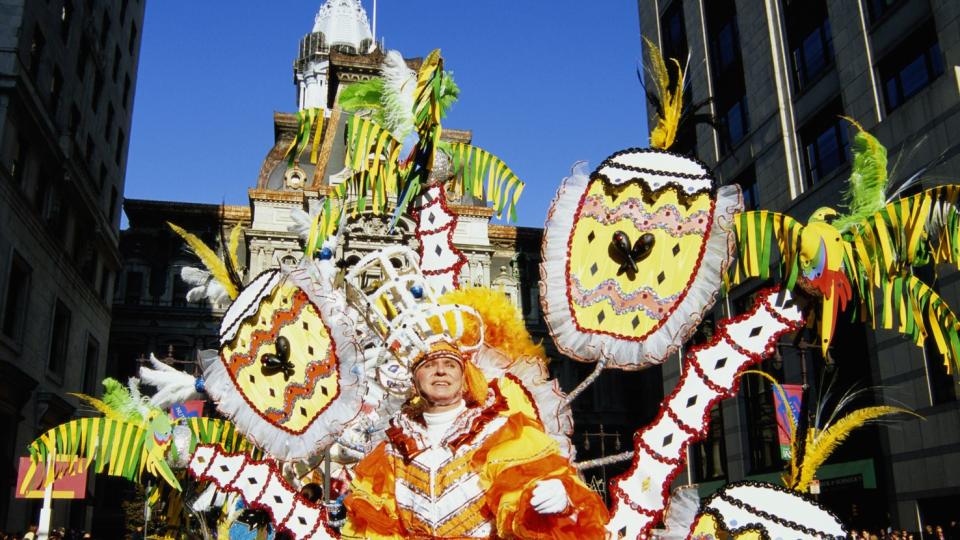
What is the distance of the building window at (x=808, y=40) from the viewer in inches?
741

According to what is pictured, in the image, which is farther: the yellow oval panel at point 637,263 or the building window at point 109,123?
the building window at point 109,123

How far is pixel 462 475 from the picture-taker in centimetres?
430

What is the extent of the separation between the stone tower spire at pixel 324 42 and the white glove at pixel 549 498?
58.0m

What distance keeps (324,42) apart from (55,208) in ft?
136

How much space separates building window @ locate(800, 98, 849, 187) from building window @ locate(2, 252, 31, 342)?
20.2 m

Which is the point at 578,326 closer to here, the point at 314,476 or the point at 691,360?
the point at 691,360

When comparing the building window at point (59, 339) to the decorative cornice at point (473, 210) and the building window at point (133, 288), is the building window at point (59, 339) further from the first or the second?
the decorative cornice at point (473, 210)

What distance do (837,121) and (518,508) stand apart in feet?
56.4

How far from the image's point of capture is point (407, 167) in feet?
24.5

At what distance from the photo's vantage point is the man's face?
4586 mm

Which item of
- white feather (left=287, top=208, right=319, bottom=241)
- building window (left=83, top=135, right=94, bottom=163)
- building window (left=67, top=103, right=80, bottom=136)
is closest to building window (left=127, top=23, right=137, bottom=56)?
building window (left=83, top=135, right=94, bottom=163)

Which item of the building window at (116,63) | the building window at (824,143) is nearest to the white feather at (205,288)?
the building window at (824,143)

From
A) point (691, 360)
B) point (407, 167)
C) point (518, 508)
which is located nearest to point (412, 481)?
point (518, 508)

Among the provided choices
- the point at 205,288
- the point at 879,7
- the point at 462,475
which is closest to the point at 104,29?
the point at 205,288
